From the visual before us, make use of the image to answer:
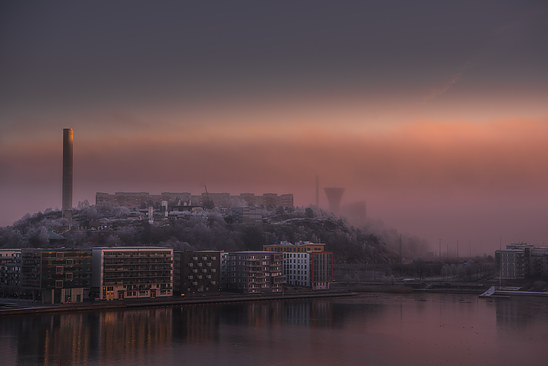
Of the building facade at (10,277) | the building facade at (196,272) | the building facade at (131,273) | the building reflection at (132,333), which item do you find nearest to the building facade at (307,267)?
the building facade at (196,272)

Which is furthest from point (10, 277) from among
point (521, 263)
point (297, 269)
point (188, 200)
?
point (188, 200)

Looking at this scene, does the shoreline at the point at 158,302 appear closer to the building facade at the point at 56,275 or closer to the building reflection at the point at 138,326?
the building reflection at the point at 138,326

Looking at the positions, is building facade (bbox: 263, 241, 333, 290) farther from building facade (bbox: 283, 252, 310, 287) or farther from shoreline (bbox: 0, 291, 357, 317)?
shoreline (bbox: 0, 291, 357, 317)

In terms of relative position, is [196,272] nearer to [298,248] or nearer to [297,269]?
[297,269]

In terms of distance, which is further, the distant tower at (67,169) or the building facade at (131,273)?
the distant tower at (67,169)

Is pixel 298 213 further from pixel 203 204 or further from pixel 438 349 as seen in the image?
pixel 438 349

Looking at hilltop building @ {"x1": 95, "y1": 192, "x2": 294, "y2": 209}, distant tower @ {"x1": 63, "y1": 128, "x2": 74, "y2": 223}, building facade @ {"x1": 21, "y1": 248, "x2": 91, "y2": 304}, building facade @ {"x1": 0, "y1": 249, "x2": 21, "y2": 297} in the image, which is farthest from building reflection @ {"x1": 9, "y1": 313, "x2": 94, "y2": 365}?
hilltop building @ {"x1": 95, "y1": 192, "x2": 294, "y2": 209}

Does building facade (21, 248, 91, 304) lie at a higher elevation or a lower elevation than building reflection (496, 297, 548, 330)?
higher
